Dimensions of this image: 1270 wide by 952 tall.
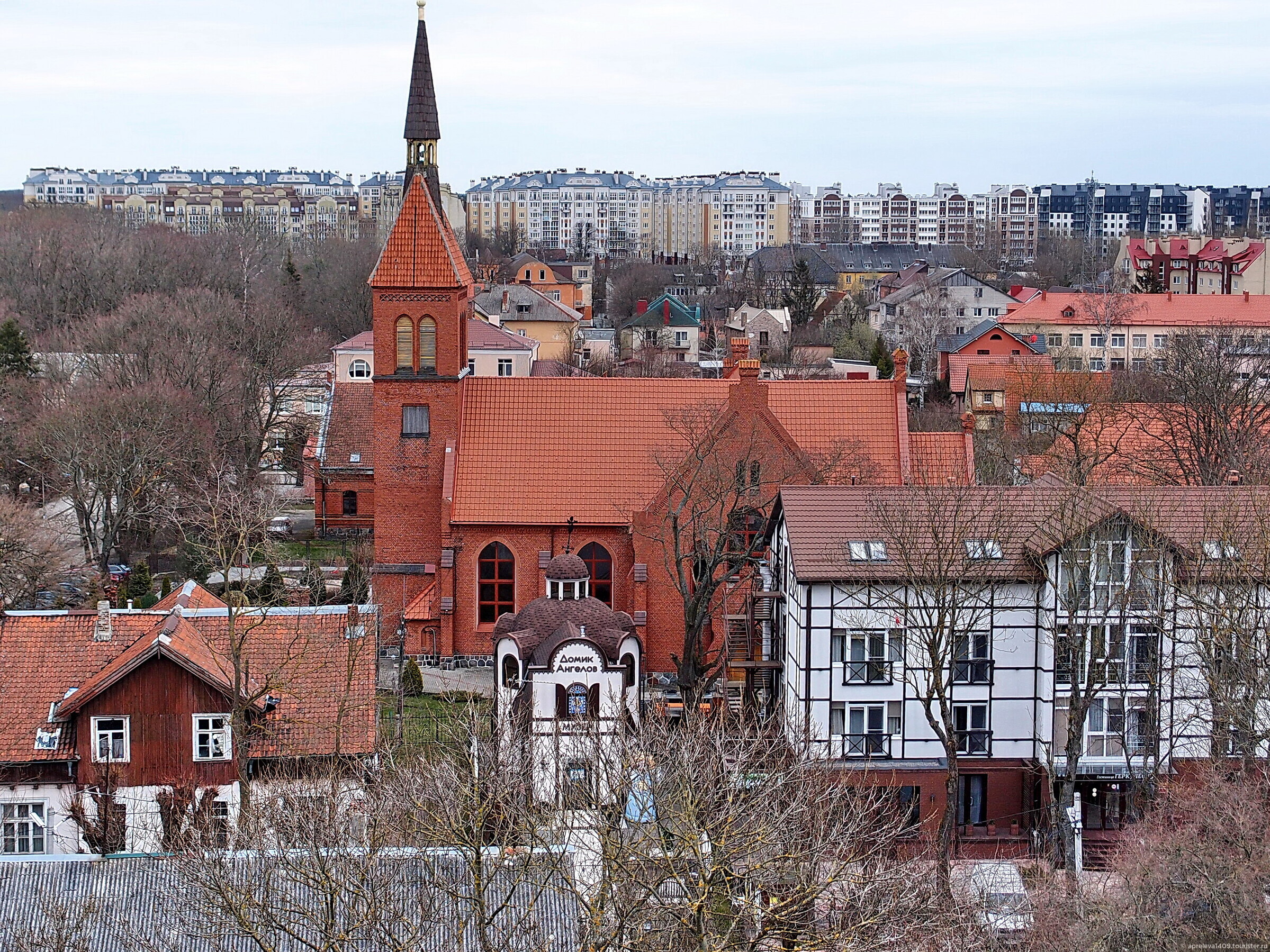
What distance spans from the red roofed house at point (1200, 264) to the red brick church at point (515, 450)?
103 meters

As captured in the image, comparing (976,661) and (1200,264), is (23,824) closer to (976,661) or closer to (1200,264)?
(976,661)

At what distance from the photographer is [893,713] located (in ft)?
130

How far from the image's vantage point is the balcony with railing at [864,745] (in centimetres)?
3941

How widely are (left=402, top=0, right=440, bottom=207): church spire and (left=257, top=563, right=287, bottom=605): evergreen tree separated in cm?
1298

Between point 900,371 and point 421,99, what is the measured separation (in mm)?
17289

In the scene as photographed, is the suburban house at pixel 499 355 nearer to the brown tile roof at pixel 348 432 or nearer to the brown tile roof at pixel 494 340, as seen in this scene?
the brown tile roof at pixel 494 340

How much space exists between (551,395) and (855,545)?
52.4 feet

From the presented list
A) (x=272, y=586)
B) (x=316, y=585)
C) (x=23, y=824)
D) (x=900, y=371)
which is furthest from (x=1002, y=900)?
(x=272, y=586)

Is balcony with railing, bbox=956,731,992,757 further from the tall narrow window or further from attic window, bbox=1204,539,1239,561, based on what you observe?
the tall narrow window

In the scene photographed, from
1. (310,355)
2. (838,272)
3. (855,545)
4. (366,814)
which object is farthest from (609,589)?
(838,272)

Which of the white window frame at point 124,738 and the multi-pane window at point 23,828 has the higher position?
the white window frame at point 124,738

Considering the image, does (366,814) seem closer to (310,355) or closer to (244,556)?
(244,556)

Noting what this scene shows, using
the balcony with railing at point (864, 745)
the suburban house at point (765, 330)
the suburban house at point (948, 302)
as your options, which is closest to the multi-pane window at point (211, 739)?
the balcony with railing at point (864, 745)

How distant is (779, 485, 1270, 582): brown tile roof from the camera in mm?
38281
